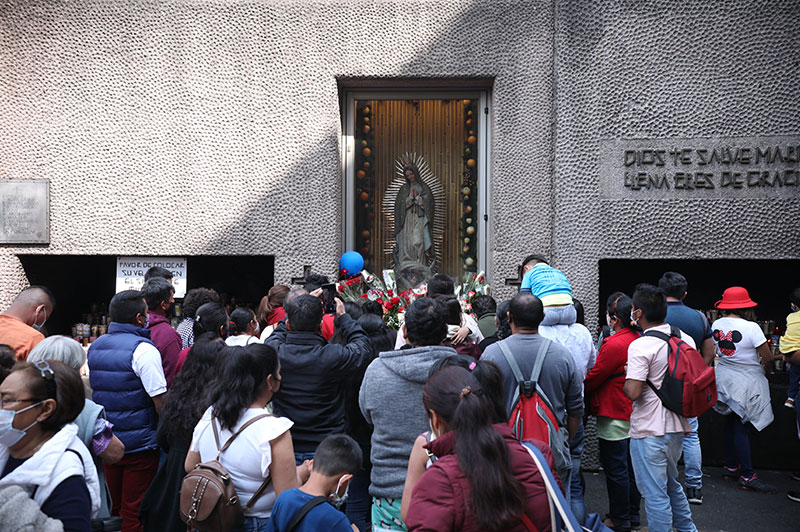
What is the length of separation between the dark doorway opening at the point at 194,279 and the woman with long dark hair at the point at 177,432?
432 cm

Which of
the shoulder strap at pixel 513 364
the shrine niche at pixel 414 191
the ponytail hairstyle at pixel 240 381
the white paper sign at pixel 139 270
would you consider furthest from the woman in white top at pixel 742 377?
the white paper sign at pixel 139 270

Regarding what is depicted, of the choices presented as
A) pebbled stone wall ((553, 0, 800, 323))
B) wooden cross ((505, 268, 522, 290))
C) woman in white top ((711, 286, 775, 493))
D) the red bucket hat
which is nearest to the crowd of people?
woman in white top ((711, 286, 775, 493))

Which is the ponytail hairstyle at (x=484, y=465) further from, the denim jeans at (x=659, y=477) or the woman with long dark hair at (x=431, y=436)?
the denim jeans at (x=659, y=477)

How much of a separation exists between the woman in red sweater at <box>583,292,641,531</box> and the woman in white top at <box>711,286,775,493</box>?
5.67 feet

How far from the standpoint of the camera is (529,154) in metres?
6.44

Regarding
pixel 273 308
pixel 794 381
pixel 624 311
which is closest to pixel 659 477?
pixel 624 311

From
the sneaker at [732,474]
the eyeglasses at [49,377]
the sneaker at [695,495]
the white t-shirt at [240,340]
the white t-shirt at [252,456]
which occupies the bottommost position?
the sneaker at [732,474]

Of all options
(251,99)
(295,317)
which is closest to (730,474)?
(295,317)

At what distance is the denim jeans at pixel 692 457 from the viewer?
4945 mm

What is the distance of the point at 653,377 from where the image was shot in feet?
12.4

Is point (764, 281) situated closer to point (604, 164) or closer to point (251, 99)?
point (604, 164)

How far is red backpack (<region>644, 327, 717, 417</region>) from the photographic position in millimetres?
3719

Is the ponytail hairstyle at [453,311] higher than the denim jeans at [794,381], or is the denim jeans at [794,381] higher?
the ponytail hairstyle at [453,311]

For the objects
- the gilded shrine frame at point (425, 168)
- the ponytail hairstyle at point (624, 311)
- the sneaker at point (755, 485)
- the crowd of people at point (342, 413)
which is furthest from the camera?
the gilded shrine frame at point (425, 168)
